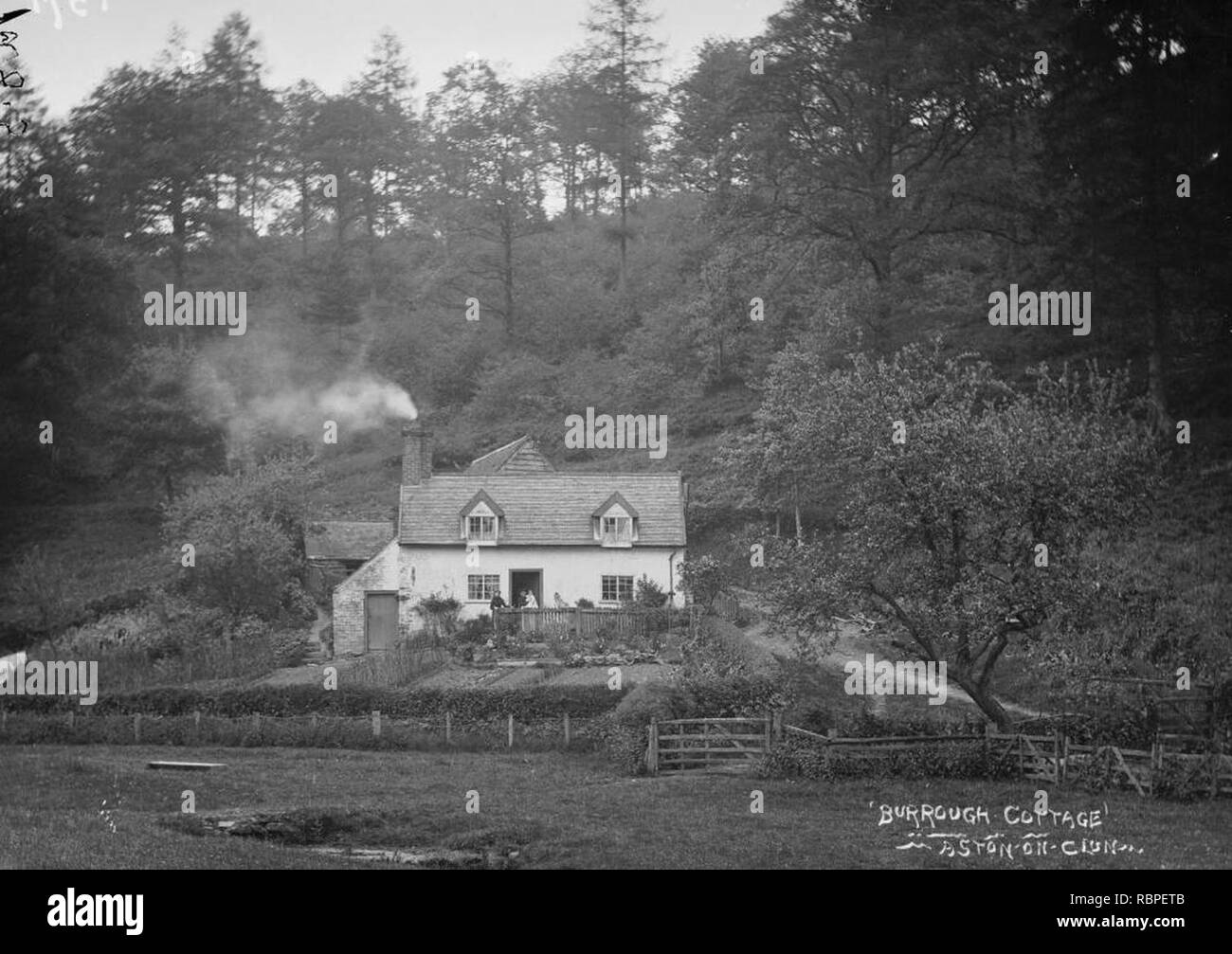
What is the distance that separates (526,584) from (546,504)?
10.6 ft

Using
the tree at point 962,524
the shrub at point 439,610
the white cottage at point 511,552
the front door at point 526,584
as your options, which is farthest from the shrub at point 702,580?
the tree at point 962,524

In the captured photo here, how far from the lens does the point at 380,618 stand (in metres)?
50.1

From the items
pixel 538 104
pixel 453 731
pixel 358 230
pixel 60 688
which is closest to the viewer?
pixel 453 731

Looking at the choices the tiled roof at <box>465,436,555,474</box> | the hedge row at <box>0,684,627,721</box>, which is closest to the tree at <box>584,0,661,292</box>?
the tiled roof at <box>465,436,555,474</box>

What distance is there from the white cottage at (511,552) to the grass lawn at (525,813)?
15169mm

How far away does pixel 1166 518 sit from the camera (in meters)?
44.2

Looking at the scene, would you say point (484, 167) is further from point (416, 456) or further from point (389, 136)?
point (416, 456)

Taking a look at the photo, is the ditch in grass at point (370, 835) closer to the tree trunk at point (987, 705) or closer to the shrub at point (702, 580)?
the tree trunk at point (987, 705)

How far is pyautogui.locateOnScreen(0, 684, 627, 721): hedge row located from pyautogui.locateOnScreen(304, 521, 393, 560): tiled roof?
16.1 meters

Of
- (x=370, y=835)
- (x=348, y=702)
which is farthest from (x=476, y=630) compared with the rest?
(x=370, y=835)

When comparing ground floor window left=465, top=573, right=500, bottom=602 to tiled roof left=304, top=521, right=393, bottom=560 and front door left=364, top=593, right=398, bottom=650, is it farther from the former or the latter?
tiled roof left=304, top=521, right=393, bottom=560
